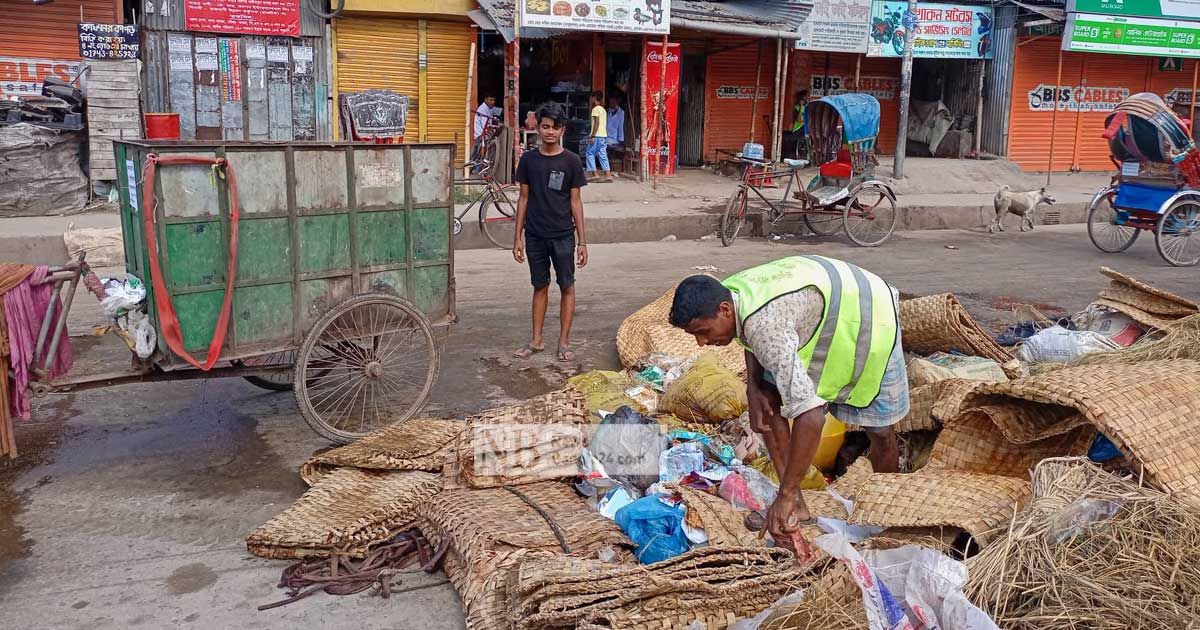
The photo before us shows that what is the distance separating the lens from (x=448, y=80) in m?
16.6

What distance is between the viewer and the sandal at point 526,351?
7.08 metres

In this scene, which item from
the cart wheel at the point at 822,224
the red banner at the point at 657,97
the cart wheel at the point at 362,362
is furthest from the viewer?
Result: the red banner at the point at 657,97

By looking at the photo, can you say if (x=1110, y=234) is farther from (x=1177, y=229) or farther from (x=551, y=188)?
(x=551, y=188)

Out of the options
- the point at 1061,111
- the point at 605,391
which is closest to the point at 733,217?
the point at 605,391

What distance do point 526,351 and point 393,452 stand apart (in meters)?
2.50

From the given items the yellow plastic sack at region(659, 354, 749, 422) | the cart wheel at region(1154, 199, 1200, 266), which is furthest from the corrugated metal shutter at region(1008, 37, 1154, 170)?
the yellow plastic sack at region(659, 354, 749, 422)

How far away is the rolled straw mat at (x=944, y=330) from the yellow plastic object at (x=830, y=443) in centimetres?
137

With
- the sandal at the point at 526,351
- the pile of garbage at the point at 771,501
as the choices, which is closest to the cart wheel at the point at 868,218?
the sandal at the point at 526,351

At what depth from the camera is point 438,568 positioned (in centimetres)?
400

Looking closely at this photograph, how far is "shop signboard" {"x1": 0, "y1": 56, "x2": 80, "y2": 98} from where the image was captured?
1341 centimetres

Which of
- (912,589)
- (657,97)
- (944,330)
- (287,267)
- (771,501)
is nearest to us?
(912,589)

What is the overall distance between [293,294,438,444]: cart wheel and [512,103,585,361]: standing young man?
132 cm

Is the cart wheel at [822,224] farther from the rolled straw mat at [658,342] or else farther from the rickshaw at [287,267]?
the rickshaw at [287,267]

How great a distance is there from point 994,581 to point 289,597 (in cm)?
249
